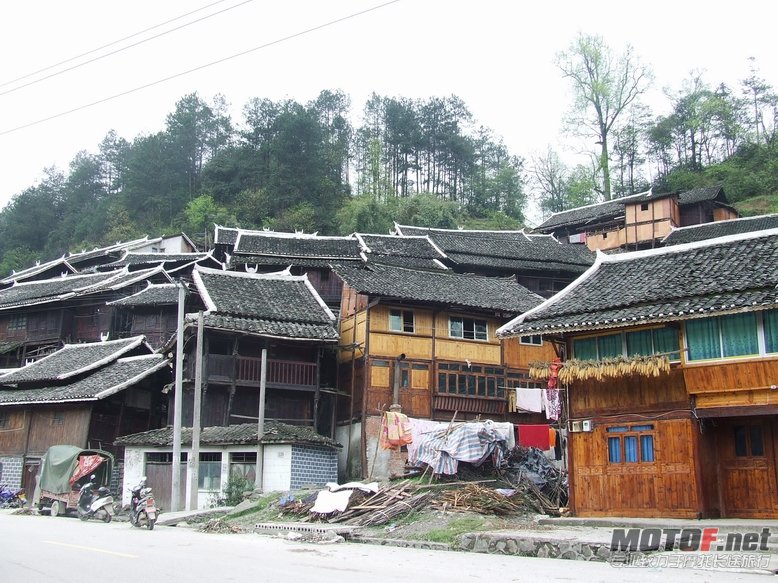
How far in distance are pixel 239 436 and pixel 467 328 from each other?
10.5m

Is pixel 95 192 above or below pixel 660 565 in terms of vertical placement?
above

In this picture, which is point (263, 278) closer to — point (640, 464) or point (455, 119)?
point (640, 464)

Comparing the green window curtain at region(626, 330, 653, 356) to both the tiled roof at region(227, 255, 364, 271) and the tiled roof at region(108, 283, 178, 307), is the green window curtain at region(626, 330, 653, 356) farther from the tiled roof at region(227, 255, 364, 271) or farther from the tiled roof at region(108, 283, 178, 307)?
the tiled roof at region(108, 283, 178, 307)

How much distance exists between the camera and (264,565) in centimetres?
1160

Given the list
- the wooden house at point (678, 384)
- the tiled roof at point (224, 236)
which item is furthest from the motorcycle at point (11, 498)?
the tiled roof at point (224, 236)

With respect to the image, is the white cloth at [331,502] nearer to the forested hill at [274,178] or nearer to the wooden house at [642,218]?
the wooden house at [642,218]

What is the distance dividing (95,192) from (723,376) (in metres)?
76.3

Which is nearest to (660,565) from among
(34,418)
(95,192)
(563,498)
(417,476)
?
(563,498)

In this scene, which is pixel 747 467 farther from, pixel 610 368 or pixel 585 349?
pixel 585 349

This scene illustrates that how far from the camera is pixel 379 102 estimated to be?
3091 inches

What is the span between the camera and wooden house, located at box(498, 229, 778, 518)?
16328mm

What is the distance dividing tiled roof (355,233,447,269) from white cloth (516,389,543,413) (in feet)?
35.2

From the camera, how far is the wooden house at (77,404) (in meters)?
31.5

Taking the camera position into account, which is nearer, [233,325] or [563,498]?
[563,498]
